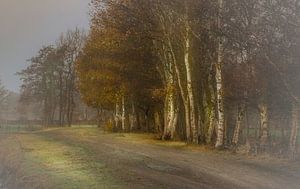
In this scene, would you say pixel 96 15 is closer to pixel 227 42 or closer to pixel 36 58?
pixel 227 42

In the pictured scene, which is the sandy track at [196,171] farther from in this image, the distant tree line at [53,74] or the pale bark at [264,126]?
the distant tree line at [53,74]

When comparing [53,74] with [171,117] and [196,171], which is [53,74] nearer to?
[171,117]

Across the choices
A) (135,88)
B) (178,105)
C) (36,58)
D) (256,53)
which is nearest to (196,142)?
(178,105)

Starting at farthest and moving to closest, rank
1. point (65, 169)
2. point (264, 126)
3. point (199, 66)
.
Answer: point (199, 66)
point (264, 126)
point (65, 169)

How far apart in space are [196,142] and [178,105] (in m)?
6.61

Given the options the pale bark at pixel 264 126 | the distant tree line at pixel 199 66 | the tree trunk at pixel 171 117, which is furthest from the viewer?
the tree trunk at pixel 171 117

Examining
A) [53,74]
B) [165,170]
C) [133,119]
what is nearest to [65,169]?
[165,170]

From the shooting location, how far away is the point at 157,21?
3791 cm

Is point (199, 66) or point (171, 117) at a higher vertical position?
point (199, 66)

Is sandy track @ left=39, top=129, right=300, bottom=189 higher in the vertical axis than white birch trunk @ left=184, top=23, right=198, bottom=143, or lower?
lower

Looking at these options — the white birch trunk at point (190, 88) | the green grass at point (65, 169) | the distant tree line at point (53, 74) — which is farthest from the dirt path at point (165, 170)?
the distant tree line at point (53, 74)

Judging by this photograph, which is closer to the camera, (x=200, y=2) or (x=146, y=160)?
(x=146, y=160)

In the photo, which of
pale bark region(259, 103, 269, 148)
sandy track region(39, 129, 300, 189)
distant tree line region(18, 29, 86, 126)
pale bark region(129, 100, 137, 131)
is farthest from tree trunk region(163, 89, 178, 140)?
distant tree line region(18, 29, 86, 126)

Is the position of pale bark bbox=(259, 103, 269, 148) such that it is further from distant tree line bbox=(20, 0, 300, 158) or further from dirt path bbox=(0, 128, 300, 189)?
dirt path bbox=(0, 128, 300, 189)
